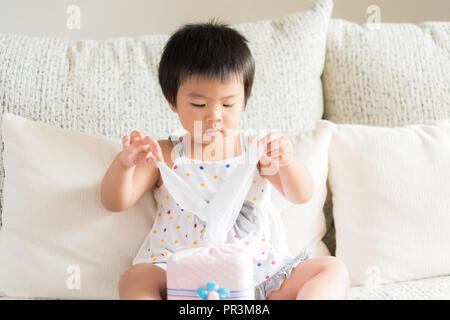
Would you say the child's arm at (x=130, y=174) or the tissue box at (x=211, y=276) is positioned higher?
the child's arm at (x=130, y=174)

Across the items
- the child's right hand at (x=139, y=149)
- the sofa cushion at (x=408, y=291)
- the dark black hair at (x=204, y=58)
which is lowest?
the sofa cushion at (x=408, y=291)

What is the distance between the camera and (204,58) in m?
1.06

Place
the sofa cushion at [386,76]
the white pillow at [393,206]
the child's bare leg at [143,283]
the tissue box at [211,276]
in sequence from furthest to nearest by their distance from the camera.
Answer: the sofa cushion at [386,76] < the white pillow at [393,206] < the child's bare leg at [143,283] < the tissue box at [211,276]

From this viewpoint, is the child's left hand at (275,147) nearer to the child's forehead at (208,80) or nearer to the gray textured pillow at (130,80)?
the child's forehead at (208,80)

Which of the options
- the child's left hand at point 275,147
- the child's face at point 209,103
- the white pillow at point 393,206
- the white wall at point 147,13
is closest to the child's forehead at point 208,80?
the child's face at point 209,103

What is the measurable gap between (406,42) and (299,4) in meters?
0.52

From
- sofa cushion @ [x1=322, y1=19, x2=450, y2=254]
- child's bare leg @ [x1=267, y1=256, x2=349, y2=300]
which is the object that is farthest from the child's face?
sofa cushion @ [x1=322, y1=19, x2=450, y2=254]

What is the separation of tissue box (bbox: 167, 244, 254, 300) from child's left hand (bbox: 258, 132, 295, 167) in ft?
0.81

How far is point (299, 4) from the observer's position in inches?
72.7

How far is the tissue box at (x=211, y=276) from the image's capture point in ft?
2.82

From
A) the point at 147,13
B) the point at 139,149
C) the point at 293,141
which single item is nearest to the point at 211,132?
the point at 139,149

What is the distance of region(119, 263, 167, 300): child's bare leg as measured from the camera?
0.97 metres

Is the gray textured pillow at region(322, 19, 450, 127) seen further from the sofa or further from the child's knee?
the child's knee

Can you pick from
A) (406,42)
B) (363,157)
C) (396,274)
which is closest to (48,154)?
(363,157)
